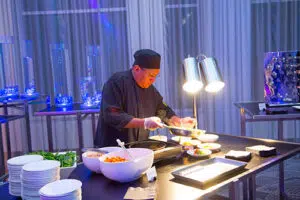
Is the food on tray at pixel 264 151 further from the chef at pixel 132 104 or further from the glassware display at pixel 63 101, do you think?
the glassware display at pixel 63 101

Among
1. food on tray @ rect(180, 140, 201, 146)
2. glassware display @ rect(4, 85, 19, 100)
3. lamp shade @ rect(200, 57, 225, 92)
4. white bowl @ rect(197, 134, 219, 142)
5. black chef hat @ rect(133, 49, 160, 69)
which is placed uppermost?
black chef hat @ rect(133, 49, 160, 69)

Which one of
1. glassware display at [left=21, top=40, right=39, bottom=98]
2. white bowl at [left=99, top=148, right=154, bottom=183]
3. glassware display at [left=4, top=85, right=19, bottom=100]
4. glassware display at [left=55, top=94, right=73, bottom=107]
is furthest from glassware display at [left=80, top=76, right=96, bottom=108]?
white bowl at [left=99, top=148, right=154, bottom=183]

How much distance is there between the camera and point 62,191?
Result: 1.04 metres

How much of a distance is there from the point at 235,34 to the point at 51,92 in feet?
8.22

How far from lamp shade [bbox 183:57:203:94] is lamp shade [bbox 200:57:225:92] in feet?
0.10

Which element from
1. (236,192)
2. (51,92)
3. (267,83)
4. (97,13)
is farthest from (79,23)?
(236,192)

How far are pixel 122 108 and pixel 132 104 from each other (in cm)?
7

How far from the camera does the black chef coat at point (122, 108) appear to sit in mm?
1988

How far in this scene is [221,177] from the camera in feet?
4.30

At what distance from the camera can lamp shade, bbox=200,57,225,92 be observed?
64.0 inches

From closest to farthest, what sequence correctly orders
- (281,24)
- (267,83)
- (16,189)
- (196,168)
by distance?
(16,189), (196,168), (267,83), (281,24)

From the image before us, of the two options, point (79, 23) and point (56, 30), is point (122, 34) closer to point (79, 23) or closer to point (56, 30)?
point (79, 23)

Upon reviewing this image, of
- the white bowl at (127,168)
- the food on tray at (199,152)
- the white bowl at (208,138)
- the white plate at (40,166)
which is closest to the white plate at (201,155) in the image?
the food on tray at (199,152)

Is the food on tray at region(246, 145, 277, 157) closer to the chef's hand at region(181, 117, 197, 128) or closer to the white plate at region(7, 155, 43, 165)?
the chef's hand at region(181, 117, 197, 128)
